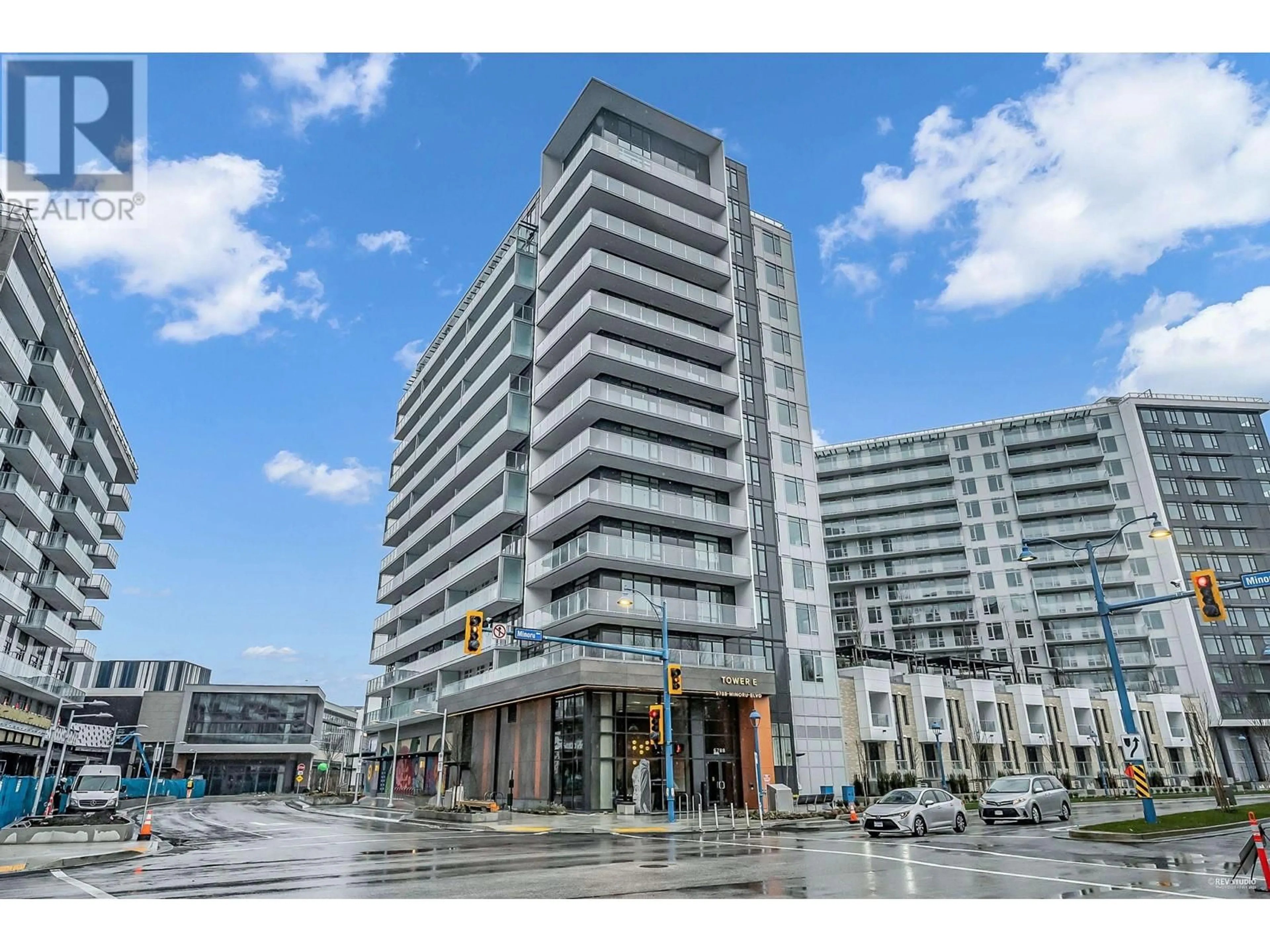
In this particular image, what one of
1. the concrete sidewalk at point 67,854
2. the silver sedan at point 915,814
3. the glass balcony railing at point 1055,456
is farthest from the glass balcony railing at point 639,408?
the glass balcony railing at point 1055,456

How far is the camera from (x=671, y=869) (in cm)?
1560

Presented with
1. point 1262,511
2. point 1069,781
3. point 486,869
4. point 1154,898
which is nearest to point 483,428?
point 486,869

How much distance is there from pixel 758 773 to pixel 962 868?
20.5m

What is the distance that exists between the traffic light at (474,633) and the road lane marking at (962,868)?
8596 millimetres

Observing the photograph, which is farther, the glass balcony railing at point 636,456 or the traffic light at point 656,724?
the glass balcony railing at point 636,456

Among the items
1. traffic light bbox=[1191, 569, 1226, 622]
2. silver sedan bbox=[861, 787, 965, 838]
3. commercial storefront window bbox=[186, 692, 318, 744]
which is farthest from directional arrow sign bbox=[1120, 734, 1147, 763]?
commercial storefront window bbox=[186, 692, 318, 744]

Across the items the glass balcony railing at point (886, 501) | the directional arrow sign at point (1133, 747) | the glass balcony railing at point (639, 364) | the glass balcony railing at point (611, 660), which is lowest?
the directional arrow sign at point (1133, 747)

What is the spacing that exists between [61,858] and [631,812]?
2179cm

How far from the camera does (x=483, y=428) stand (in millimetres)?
57188

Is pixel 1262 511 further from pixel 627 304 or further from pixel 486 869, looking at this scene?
pixel 486 869

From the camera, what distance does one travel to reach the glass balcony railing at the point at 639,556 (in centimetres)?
4081

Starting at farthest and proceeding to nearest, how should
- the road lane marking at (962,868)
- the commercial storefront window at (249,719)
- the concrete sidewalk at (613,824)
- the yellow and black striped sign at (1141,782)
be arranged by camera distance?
the commercial storefront window at (249,719) → the concrete sidewalk at (613,824) → the yellow and black striped sign at (1141,782) → the road lane marking at (962,868)

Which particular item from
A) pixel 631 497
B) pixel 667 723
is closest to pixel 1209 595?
pixel 667 723

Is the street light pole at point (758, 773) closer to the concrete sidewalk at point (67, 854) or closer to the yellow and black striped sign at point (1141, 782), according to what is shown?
the yellow and black striped sign at point (1141, 782)
